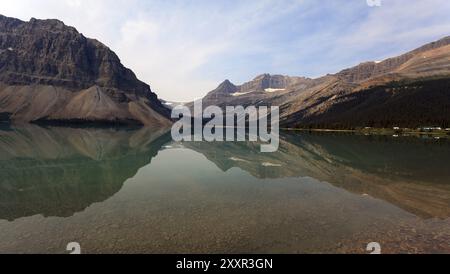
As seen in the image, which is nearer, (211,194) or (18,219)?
(18,219)

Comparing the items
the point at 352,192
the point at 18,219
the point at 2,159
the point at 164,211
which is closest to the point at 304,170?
the point at 352,192

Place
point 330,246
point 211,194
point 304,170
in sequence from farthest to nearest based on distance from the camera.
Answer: point 304,170, point 211,194, point 330,246

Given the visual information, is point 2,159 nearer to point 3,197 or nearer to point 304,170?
point 3,197

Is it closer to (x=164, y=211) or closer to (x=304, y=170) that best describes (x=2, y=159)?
(x=164, y=211)

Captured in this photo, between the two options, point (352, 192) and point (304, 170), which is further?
point (304, 170)

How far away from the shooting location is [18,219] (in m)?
28.3

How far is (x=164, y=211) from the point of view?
3147 centimetres

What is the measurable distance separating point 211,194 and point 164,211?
A: 958 cm
